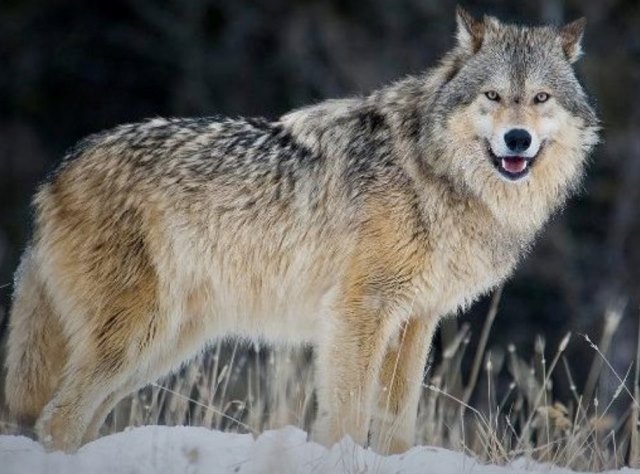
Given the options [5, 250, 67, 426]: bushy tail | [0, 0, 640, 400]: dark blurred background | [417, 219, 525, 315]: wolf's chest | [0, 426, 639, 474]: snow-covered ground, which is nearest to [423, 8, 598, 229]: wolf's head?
[417, 219, 525, 315]: wolf's chest

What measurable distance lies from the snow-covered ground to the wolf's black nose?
132cm

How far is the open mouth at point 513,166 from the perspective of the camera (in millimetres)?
5984

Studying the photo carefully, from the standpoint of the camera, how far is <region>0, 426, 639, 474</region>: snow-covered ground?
4879 millimetres

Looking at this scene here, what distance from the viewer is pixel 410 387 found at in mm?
6359

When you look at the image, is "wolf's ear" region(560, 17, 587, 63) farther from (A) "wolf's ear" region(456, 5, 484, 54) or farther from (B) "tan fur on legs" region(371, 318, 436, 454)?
(B) "tan fur on legs" region(371, 318, 436, 454)

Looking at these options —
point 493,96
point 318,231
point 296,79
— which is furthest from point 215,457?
point 296,79

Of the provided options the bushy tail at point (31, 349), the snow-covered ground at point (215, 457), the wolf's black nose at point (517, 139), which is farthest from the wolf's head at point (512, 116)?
the bushy tail at point (31, 349)

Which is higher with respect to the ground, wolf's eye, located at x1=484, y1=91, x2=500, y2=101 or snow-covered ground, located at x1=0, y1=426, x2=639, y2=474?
wolf's eye, located at x1=484, y1=91, x2=500, y2=101

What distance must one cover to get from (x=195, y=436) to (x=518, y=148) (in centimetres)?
178

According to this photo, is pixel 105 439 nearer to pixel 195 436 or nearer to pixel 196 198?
pixel 195 436

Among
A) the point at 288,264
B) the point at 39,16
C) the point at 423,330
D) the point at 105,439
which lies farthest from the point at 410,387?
the point at 39,16

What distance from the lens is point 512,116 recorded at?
5.89m

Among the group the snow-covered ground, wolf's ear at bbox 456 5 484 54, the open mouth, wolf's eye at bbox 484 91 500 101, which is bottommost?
the snow-covered ground

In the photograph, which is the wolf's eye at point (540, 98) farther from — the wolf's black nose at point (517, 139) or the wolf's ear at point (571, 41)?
the wolf's ear at point (571, 41)
